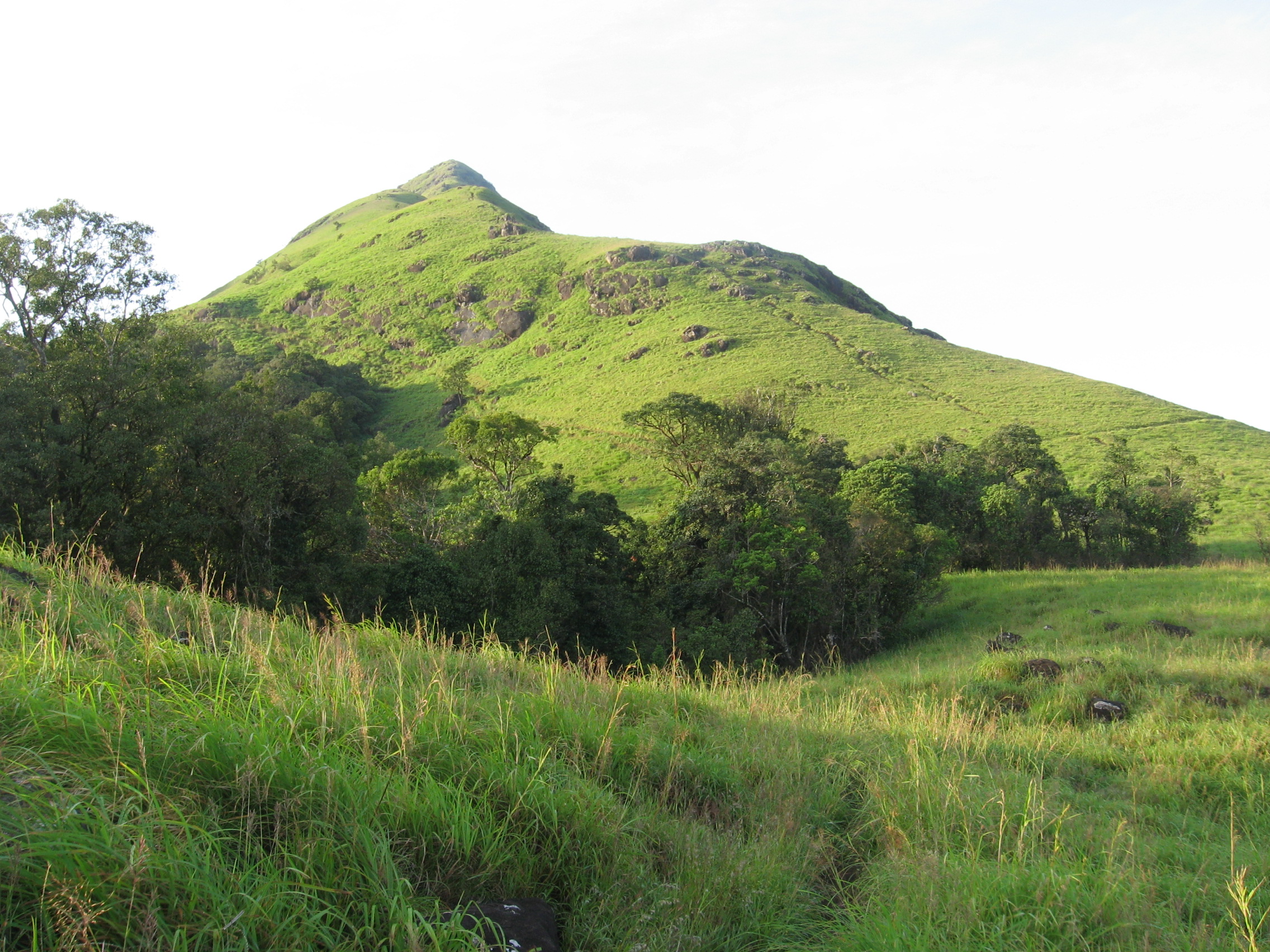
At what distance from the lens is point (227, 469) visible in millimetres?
17984

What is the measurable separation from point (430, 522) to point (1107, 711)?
80.5 ft

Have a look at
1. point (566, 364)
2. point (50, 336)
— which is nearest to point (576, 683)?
point (50, 336)

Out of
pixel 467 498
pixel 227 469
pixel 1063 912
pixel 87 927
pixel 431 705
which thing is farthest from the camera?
pixel 467 498

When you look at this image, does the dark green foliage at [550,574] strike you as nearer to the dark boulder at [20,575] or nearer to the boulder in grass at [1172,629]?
the dark boulder at [20,575]

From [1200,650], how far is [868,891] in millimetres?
12067

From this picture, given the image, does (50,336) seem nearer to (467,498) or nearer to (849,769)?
(467,498)

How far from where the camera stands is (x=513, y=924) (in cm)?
279

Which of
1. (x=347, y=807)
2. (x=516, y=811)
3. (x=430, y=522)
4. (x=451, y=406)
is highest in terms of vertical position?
(x=451, y=406)

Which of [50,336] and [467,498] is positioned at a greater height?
[50,336]

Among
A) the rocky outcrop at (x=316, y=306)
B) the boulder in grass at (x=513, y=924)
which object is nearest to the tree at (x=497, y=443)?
the boulder in grass at (x=513, y=924)

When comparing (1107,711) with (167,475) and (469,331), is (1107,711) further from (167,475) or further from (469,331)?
(469,331)

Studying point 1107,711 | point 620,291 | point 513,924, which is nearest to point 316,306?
point 620,291

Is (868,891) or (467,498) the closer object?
(868,891)

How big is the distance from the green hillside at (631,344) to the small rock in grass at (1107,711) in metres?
32.5
